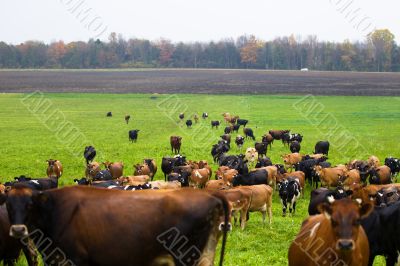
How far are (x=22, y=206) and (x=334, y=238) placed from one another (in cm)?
483

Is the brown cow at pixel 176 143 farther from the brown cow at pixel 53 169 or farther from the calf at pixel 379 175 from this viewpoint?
the calf at pixel 379 175

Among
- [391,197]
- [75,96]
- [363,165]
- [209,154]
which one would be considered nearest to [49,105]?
[75,96]

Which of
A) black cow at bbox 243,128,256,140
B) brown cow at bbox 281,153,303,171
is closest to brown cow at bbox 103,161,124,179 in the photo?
brown cow at bbox 281,153,303,171

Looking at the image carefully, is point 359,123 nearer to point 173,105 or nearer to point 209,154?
point 209,154

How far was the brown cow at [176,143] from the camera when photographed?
29.1 m

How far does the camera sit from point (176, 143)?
29.2 meters

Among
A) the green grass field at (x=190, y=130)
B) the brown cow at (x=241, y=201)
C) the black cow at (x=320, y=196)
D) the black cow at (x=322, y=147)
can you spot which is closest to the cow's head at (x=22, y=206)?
the green grass field at (x=190, y=130)

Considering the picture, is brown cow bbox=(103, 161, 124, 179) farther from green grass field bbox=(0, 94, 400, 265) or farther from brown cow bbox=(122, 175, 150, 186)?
brown cow bbox=(122, 175, 150, 186)

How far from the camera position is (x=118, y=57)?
156375mm

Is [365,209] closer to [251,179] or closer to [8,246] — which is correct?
[8,246]

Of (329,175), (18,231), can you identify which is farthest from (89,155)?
(18,231)

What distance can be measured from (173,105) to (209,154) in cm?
3063

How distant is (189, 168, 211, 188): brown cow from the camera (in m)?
20.2

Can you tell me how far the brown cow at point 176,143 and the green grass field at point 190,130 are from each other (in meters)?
0.42
